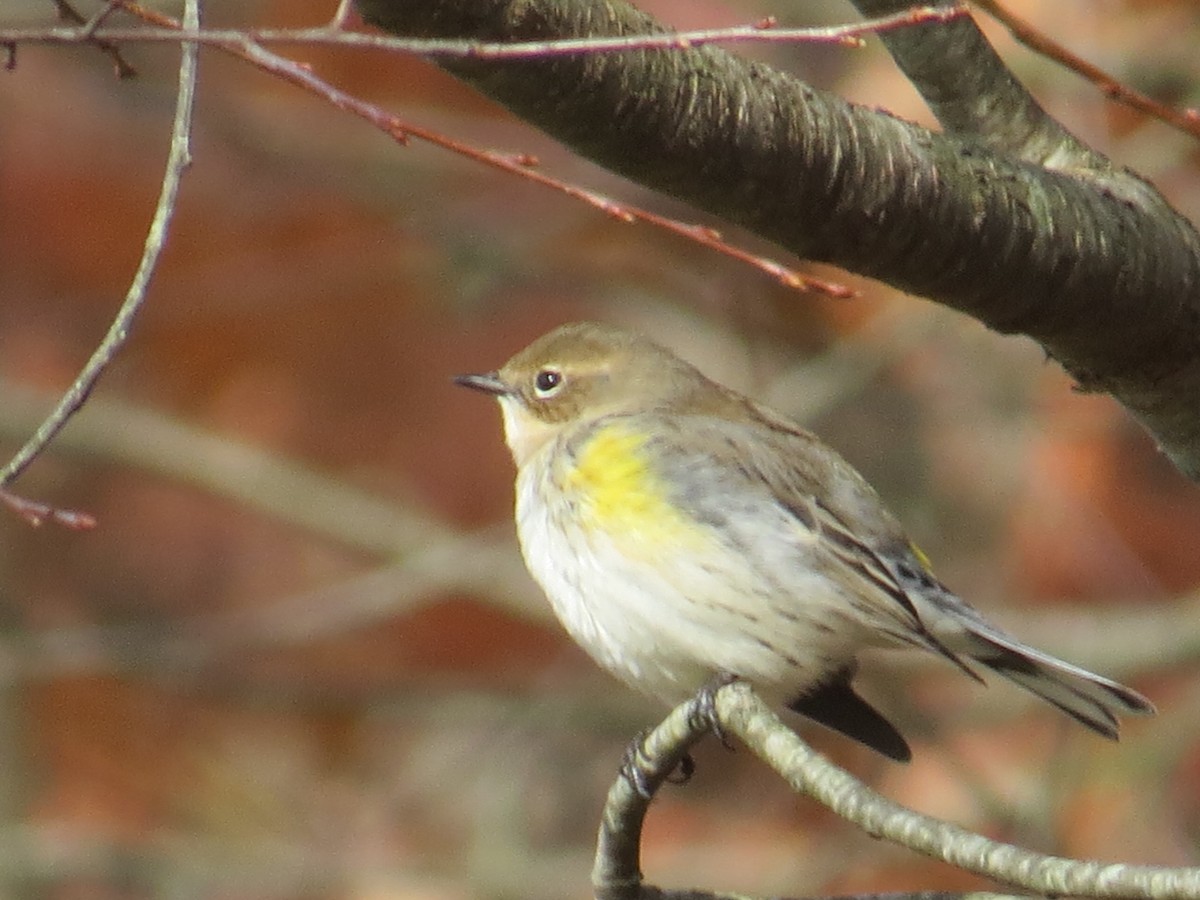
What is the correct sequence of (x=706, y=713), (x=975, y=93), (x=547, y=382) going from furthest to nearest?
(x=547, y=382)
(x=975, y=93)
(x=706, y=713)

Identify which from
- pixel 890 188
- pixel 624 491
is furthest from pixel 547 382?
pixel 890 188

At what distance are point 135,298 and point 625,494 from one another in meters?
2.24

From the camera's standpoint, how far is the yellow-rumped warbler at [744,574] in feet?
14.5

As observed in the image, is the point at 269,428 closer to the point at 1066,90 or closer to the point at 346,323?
the point at 346,323

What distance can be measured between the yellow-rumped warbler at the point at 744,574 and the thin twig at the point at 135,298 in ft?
6.77

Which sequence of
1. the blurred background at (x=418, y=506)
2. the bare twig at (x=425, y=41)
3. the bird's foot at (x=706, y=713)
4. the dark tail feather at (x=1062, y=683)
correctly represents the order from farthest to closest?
the blurred background at (x=418, y=506) → the dark tail feather at (x=1062, y=683) → the bird's foot at (x=706, y=713) → the bare twig at (x=425, y=41)

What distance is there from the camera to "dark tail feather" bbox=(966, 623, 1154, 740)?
4.21 m

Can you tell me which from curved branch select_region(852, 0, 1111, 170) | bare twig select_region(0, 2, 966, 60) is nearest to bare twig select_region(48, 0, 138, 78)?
bare twig select_region(0, 2, 966, 60)

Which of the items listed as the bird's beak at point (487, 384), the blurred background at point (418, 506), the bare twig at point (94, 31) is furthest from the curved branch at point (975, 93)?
the blurred background at point (418, 506)

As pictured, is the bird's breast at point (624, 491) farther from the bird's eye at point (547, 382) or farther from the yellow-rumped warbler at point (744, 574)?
the bird's eye at point (547, 382)

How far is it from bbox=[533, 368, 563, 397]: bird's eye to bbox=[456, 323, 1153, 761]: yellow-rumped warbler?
41 cm

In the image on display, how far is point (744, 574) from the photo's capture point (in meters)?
4.46

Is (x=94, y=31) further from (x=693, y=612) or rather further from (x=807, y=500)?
(x=807, y=500)

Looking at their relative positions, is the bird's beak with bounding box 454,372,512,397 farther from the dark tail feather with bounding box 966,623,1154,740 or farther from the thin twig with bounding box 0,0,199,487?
the thin twig with bounding box 0,0,199,487
